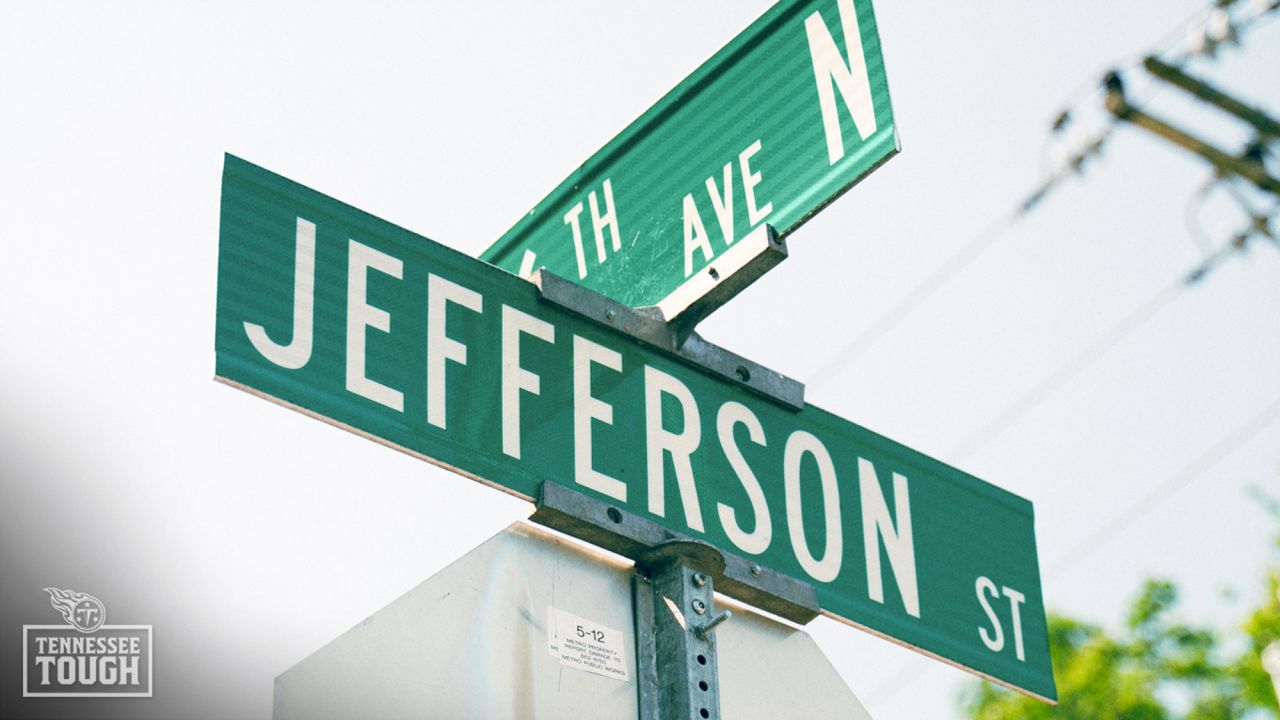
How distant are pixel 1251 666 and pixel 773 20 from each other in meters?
17.2

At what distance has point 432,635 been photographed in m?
2.77

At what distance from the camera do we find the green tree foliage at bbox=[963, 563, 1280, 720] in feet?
65.8

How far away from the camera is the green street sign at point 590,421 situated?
3016 millimetres

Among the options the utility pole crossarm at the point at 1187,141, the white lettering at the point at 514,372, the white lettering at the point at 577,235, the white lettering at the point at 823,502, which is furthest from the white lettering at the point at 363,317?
the utility pole crossarm at the point at 1187,141

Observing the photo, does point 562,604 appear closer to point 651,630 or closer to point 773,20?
point 651,630

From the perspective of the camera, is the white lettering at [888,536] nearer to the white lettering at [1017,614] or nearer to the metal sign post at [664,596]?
the white lettering at [1017,614]

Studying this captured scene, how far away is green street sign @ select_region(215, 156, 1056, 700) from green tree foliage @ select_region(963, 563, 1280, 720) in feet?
53.9

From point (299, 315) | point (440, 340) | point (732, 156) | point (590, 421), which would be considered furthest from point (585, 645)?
point (732, 156)

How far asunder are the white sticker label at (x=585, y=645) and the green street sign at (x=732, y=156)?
0.72 metres

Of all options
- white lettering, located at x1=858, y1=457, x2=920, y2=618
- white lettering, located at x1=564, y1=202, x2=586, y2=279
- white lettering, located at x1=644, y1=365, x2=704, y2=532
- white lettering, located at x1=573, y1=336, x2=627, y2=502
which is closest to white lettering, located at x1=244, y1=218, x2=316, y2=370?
white lettering, located at x1=573, y1=336, x2=627, y2=502

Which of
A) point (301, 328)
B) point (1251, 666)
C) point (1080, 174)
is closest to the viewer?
point (301, 328)

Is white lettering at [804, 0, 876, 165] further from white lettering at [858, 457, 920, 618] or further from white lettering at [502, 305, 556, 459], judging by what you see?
white lettering at [858, 457, 920, 618]

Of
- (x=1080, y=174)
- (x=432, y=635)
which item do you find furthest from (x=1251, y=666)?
(x=432, y=635)

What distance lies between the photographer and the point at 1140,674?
2059cm
